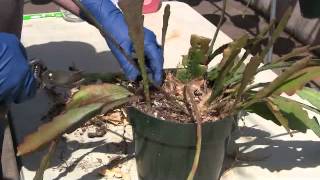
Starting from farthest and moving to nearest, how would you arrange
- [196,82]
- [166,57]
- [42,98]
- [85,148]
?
[166,57], [42,98], [85,148], [196,82]

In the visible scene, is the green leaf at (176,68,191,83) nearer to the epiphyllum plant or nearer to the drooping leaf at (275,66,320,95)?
the epiphyllum plant

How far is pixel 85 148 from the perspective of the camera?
90 centimetres

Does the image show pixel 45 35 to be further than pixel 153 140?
Yes

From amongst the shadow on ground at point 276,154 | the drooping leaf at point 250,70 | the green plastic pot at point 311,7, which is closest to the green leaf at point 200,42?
the drooping leaf at point 250,70

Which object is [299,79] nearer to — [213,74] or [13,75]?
[213,74]

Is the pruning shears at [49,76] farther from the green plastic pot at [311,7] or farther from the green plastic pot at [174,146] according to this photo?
the green plastic pot at [311,7]

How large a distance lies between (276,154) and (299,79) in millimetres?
266

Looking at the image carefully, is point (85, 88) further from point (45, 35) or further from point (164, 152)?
point (45, 35)

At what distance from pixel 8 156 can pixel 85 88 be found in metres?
0.44

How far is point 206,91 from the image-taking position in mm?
757

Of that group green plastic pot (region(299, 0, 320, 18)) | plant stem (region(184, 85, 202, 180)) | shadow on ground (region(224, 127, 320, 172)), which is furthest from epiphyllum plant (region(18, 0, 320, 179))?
green plastic pot (region(299, 0, 320, 18))

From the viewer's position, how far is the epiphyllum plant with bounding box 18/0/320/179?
62 cm

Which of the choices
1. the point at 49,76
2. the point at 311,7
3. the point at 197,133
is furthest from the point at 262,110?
the point at 311,7

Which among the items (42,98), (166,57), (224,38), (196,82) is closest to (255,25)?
(224,38)
